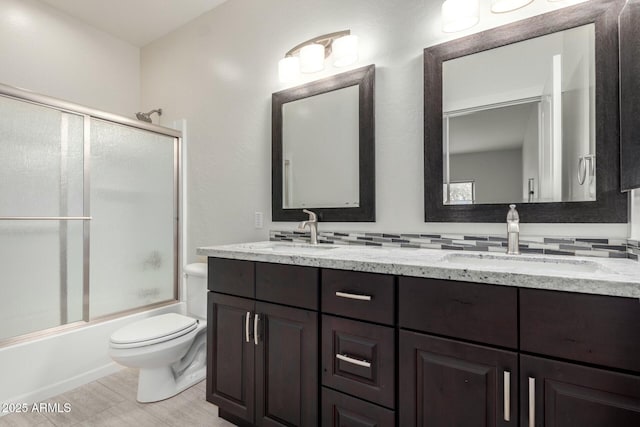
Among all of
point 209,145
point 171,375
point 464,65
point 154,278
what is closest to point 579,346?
point 464,65

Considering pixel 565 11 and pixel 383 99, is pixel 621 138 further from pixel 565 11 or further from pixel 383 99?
pixel 383 99

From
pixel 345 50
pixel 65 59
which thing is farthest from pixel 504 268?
pixel 65 59

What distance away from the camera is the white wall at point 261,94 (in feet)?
5.32

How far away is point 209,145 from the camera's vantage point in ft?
8.21

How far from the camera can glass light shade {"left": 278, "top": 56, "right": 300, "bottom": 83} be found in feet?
6.48

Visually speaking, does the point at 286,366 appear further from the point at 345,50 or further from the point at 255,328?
the point at 345,50

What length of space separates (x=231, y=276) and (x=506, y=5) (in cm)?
166

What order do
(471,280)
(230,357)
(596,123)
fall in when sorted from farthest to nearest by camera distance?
(230,357), (596,123), (471,280)

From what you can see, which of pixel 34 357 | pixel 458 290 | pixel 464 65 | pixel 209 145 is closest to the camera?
pixel 458 290

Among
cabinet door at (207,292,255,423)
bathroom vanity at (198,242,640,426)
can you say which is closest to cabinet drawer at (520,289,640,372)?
bathroom vanity at (198,242,640,426)

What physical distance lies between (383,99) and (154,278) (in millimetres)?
2135

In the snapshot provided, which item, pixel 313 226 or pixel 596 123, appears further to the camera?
pixel 313 226

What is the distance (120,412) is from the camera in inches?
66.6

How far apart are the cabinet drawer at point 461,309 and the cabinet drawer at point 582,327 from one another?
0.13ft
